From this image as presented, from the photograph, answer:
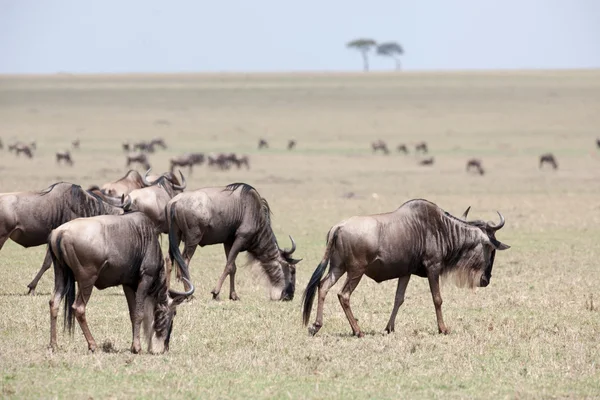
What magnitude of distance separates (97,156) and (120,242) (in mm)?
37796

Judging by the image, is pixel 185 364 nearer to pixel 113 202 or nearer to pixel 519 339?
pixel 519 339

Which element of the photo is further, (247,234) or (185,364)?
(247,234)

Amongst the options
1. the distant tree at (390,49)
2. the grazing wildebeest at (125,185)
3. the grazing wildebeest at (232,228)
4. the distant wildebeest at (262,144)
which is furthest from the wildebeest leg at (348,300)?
the distant tree at (390,49)

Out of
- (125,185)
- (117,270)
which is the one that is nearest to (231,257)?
(117,270)

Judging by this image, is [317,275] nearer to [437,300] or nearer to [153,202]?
[437,300]

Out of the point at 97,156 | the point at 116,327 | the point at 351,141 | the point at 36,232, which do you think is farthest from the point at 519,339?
the point at 351,141

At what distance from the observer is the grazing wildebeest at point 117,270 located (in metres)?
8.73

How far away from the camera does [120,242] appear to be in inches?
349

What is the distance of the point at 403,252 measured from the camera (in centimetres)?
1019

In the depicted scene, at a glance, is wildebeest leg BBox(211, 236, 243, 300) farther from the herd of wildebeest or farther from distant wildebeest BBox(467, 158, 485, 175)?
distant wildebeest BBox(467, 158, 485, 175)

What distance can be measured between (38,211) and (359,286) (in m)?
4.34

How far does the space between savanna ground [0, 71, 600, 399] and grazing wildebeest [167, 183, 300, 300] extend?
0.33 m

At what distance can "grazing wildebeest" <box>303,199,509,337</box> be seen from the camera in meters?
10.1

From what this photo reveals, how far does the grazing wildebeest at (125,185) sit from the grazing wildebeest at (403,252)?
650 cm
